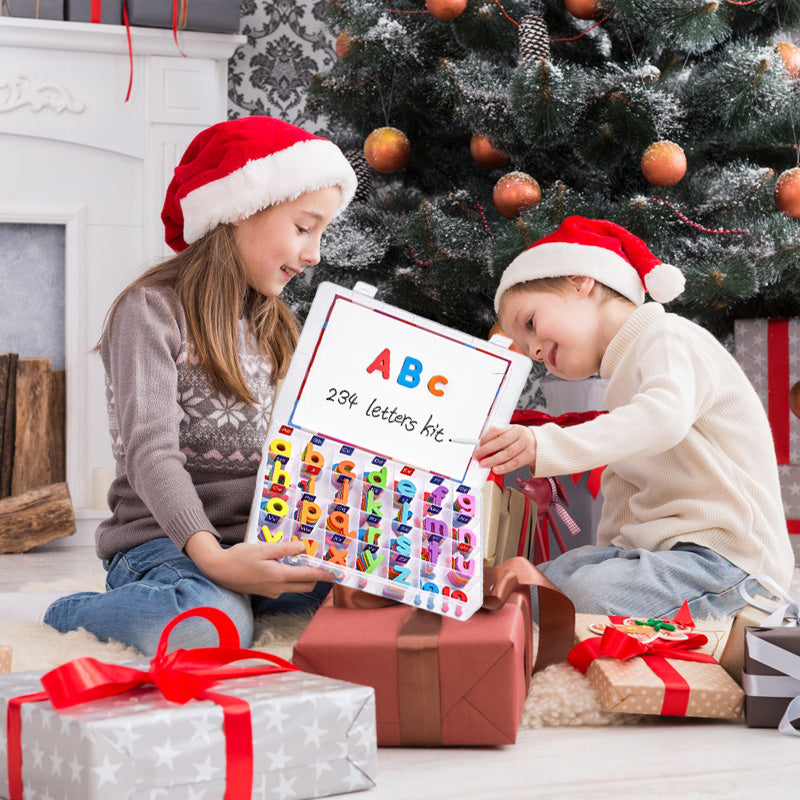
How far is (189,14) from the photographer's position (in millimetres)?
2641

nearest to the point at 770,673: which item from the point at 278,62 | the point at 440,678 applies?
the point at 440,678

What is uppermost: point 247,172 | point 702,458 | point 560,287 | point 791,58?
point 791,58

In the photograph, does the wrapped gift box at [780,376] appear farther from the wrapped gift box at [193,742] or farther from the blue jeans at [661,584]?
the wrapped gift box at [193,742]

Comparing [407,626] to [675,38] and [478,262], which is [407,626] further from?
[675,38]

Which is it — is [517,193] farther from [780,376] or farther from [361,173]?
[780,376]

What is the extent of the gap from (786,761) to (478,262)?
1.21 metres

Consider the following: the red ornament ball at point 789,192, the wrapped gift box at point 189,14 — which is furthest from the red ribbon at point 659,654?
the wrapped gift box at point 189,14

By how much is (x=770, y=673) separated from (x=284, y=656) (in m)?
0.54

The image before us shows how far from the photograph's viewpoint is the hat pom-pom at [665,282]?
1.37 meters

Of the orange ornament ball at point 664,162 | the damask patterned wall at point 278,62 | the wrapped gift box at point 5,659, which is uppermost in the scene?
the damask patterned wall at point 278,62

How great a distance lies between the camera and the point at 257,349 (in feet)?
4.42

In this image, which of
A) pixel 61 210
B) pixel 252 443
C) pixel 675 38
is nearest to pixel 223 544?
pixel 252 443

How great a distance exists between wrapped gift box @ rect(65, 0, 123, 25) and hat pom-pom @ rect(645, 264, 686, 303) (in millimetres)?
1915

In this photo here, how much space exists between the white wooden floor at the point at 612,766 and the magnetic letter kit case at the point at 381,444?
0.17m
